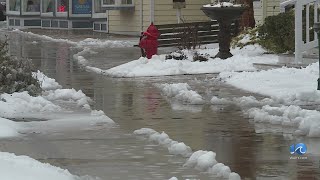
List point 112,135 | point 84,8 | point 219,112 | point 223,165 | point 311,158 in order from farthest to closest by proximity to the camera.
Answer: point 84,8
point 219,112
point 112,135
point 311,158
point 223,165

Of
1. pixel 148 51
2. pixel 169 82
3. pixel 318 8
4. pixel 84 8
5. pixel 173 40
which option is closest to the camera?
pixel 169 82

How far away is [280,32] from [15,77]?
8687 mm

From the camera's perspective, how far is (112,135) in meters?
11.2

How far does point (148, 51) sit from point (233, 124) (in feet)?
34.0

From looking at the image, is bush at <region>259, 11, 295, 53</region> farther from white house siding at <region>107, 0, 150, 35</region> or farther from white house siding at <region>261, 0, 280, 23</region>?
white house siding at <region>107, 0, 150, 35</region>

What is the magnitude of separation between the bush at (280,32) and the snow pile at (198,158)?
33.8 feet

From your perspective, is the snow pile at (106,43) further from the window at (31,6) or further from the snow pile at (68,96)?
the window at (31,6)

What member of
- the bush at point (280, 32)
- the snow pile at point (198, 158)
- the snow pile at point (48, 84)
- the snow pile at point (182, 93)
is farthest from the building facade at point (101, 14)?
the snow pile at point (198, 158)

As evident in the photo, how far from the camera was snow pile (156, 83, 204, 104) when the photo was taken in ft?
47.8

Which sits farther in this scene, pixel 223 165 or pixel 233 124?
pixel 233 124

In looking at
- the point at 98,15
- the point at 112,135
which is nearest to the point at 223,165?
the point at 112,135

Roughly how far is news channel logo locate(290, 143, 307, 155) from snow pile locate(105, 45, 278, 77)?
Result: 32.6 feet

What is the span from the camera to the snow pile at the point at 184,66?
66.1 feet

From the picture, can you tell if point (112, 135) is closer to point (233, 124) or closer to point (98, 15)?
point (233, 124)
